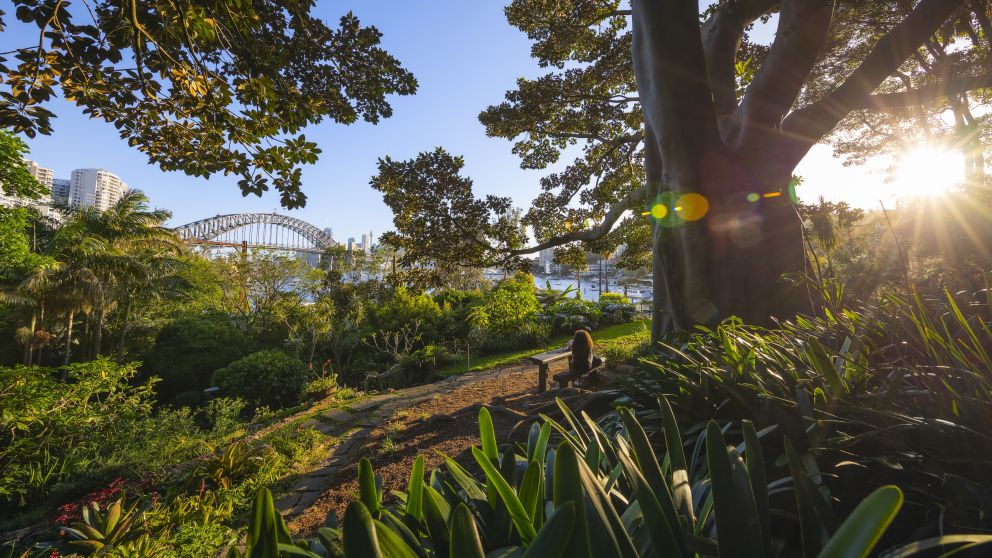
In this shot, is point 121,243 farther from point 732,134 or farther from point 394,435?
point 732,134

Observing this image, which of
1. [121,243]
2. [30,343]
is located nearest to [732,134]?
[30,343]

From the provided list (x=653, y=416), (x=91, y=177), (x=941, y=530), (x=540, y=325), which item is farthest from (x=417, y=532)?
(x=91, y=177)

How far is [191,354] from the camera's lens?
13.3m

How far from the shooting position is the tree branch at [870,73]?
3.45m

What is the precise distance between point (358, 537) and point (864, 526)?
900mm

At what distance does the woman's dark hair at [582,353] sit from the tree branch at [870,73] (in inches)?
131

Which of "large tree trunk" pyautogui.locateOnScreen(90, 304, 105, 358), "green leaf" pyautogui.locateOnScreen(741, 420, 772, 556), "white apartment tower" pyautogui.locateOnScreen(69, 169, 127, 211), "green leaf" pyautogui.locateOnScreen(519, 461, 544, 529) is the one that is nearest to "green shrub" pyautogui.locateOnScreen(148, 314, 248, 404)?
"large tree trunk" pyautogui.locateOnScreen(90, 304, 105, 358)

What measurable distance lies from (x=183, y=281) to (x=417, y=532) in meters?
23.0

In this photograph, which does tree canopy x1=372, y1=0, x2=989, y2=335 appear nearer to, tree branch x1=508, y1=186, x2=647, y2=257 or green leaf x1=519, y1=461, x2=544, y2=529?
tree branch x1=508, y1=186, x2=647, y2=257

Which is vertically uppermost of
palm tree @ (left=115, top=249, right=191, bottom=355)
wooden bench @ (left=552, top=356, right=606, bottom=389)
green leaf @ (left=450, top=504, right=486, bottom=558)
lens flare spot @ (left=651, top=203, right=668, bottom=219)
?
palm tree @ (left=115, top=249, right=191, bottom=355)

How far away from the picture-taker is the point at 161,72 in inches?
104

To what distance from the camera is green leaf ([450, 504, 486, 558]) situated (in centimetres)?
72

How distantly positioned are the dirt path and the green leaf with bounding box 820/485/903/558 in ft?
3.41

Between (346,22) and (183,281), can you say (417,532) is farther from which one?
(183,281)
